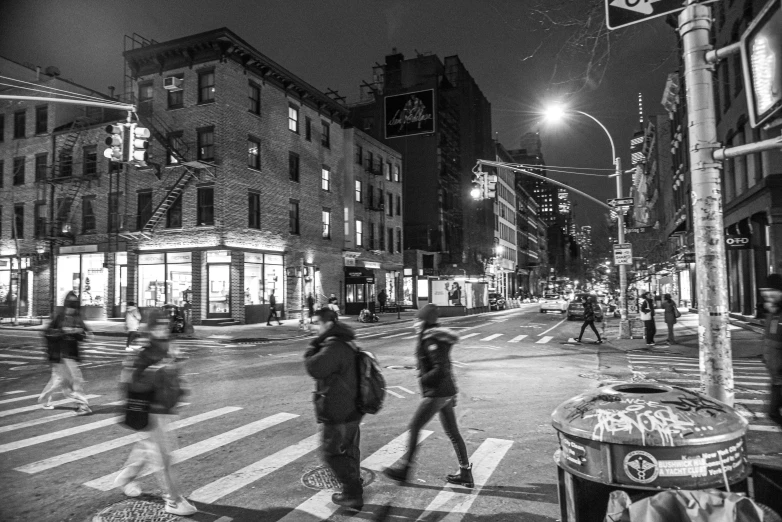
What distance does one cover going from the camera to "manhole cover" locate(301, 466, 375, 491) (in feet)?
17.0

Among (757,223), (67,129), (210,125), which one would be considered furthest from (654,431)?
(67,129)

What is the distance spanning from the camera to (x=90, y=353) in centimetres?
1653

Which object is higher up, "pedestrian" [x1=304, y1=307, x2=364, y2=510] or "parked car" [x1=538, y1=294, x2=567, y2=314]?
"pedestrian" [x1=304, y1=307, x2=364, y2=510]

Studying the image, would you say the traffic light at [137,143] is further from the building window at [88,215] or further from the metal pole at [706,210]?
the building window at [88,215]

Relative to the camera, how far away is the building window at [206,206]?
26.9m

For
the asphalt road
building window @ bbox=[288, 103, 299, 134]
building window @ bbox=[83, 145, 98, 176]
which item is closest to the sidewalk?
the asphalt road

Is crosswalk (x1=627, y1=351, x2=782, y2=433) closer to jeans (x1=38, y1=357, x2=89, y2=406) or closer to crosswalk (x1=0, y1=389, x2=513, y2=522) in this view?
crosswalk (x1=0, y1=389, x2=513, y2=522)

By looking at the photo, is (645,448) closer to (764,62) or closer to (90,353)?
(764,62)

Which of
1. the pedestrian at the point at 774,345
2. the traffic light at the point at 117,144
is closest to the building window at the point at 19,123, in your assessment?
the traffic light at the point at 117,144

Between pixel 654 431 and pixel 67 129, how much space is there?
123ft

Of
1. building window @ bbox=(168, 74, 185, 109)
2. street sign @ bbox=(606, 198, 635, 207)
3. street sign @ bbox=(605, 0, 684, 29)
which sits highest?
building window @ bbox=(168, 74, 185, 109)

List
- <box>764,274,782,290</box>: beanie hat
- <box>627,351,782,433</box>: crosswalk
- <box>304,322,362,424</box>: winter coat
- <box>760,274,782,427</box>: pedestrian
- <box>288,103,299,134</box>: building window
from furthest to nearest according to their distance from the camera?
<box>288,103,299,134</box>: building window → <box>627,351,782,433</box>: crosswalk → <box>764,274,782,290</box>: beanie hat → <box>760,274,782,427</box>: pedestrian → <box>304,322,362,424</box>: winter coat

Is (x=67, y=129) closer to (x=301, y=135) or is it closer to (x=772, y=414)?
(x=301, y=135)

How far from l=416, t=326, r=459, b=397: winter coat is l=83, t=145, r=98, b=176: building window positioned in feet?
104
